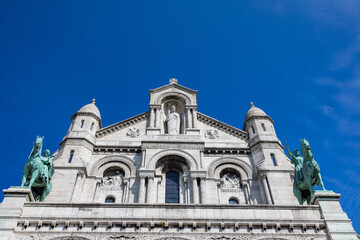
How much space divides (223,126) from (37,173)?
14.6 meters

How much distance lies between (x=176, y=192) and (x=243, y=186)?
430 cm

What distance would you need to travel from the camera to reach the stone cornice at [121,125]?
84.7 ft

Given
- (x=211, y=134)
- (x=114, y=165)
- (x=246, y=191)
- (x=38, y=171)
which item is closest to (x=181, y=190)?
(x=246, y=191)

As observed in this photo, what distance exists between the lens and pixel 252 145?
24688 mm

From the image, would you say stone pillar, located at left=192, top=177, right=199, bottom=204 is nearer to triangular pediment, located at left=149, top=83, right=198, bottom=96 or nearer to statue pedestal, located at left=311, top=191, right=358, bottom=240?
statue pedestal, located at left=311, top=191, right=358, bottom=240

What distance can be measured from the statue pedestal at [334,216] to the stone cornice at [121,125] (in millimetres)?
15432

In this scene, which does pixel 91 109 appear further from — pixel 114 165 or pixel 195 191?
pixel 195 191

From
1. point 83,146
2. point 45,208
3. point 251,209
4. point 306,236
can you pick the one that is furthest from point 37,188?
point 306,236

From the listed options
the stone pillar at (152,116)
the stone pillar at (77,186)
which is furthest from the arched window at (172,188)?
the stone pillar at (77,186)

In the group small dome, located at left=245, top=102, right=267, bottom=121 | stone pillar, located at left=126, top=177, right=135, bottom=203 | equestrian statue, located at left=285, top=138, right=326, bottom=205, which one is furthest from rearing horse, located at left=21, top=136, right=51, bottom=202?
small dome, located at left=245, top=102, right=267, bottom=121

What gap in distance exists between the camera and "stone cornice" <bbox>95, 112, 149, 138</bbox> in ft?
84.7

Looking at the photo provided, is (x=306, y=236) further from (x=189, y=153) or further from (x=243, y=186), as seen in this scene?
(x=189, y=153)

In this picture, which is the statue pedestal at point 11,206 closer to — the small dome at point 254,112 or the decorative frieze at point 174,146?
the decorative frieze at point 174,146

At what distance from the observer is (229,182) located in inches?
907
